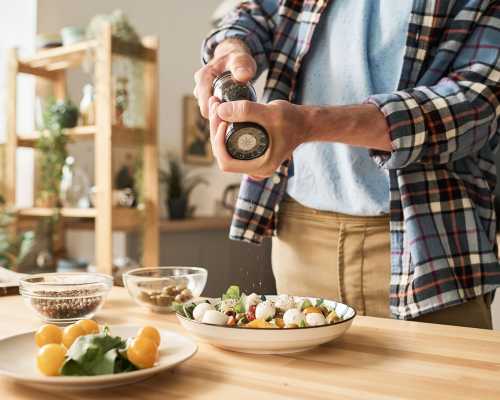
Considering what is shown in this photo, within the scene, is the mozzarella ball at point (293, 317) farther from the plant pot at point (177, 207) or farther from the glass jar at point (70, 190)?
the plant pot at point (177, 207)

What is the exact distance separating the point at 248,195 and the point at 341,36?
382 mm

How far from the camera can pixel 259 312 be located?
2.72ft

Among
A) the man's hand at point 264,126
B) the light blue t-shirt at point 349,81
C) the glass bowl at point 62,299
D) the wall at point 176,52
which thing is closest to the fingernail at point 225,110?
the man's hand at point 264,126

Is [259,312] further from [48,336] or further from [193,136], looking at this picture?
[193,136]

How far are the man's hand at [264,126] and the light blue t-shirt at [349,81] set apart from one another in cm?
38

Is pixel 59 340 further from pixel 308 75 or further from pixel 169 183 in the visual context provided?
pixel 169 183

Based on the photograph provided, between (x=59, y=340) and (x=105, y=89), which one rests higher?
(x=105, y=89)

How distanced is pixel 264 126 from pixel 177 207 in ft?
10.4

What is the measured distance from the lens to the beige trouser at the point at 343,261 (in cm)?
120

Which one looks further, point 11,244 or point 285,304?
point 11,244

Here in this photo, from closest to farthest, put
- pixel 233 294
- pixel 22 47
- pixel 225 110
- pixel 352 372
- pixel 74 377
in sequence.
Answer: pixel 74 377 < pixel 352 372 < pixel 225 110 < pixel 233 294 < pixel 22 47

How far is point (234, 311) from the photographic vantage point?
2.84 ft

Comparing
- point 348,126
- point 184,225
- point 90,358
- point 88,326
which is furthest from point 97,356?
point 184,225

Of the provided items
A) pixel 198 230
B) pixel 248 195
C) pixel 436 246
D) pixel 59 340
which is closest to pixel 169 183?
pixel 198 230
